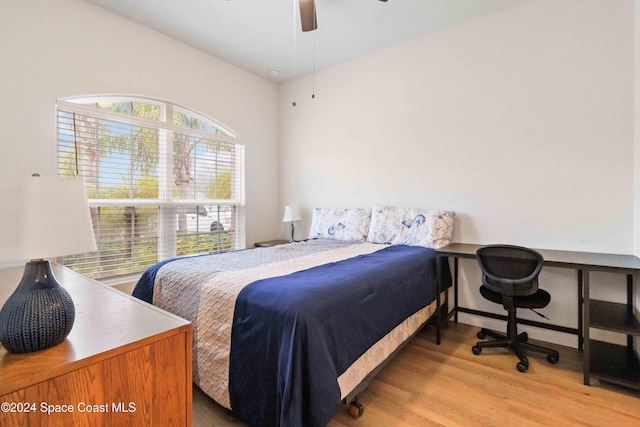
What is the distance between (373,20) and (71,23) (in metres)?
2.61

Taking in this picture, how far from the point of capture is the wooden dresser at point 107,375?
0.74 metres

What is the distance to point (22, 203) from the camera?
2.62 ft

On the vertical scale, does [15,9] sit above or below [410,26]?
below

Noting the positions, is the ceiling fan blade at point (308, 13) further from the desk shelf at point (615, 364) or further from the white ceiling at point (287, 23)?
the desk shelf at point (615, 364)

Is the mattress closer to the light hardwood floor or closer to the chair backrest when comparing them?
the light hardwood floor

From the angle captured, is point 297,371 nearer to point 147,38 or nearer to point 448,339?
point 448,339

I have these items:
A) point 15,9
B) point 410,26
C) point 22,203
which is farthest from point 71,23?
point 410,26

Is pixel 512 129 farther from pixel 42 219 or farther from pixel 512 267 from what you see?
pixel 42 219

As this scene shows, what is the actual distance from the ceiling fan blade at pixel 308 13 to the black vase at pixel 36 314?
6.80ft

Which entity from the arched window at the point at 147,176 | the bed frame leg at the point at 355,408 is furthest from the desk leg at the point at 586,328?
the arched window at the point at 147,176

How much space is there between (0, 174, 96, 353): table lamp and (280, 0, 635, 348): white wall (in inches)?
116

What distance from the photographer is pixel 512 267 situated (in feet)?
7.09

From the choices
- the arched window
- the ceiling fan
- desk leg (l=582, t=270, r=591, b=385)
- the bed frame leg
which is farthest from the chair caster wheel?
the arched window

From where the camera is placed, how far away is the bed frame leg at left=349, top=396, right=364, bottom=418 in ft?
5.50
